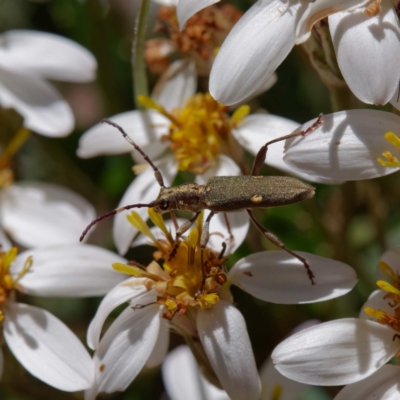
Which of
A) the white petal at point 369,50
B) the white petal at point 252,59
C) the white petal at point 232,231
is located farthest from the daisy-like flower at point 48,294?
the white petal at point 369,50

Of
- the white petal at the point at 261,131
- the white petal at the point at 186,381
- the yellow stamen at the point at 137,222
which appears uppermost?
the white petal at the point at 261,131

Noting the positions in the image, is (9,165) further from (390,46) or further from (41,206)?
(390,46)

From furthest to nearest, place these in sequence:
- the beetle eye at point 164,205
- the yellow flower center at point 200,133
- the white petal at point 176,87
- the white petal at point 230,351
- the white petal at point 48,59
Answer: the white petal at point 48,59 → the white petal at point 176,87 → the yellow flower center at point 200,133 → the beetle eye at point 164,205 → the white petal at point 230,351

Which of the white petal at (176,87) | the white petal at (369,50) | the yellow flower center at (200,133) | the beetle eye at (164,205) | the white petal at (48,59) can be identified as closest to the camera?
the white petal at (369,50)

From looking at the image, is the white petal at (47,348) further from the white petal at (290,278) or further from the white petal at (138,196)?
the white petal at (290,278)

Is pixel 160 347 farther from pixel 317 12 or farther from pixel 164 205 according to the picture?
pixel 317 12

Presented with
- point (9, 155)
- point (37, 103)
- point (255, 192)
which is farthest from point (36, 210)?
point (255, 192)

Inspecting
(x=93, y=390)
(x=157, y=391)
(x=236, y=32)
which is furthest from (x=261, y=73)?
(x=157, y=391)
